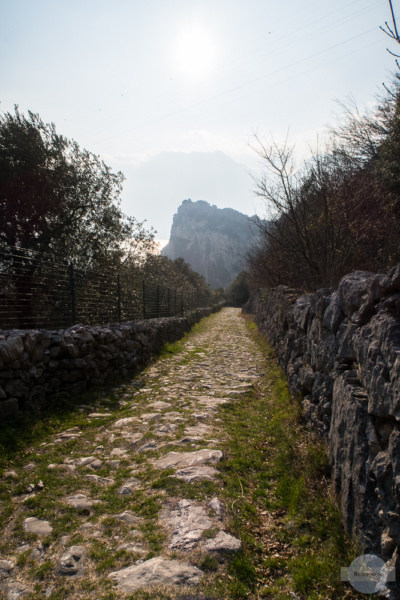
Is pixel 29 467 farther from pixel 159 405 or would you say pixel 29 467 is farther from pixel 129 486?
pixel 159 405

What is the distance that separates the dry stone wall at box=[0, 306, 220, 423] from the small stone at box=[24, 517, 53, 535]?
2.14 m

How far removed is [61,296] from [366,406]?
22.2 feet

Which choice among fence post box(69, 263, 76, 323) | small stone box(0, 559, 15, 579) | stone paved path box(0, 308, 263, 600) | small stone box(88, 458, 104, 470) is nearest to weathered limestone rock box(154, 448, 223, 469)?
stone paved path box(0, 308, 263, 600)

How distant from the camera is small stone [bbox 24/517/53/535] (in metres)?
2.61

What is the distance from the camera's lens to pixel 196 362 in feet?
32.1

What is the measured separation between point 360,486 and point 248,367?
264 inches

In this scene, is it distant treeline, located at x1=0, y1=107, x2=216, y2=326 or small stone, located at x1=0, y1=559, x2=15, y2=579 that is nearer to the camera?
small stone, located at x1=0, y1=559, x2=15, y2=579

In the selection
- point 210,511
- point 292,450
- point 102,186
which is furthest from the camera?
point 102,186

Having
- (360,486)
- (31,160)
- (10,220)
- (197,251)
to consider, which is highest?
(197,251)

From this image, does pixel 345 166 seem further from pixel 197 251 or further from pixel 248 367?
pixel 197 251

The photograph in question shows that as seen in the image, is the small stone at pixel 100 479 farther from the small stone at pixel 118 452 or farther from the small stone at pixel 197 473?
the small stone at pixel 197 473

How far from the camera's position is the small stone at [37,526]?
8.56ft

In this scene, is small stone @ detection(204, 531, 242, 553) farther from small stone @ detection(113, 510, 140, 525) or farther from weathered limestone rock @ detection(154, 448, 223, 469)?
weathered limestone rock @ detection(154, 448, 223, 469)

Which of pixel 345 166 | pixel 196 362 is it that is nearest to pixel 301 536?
pixel 196 362
